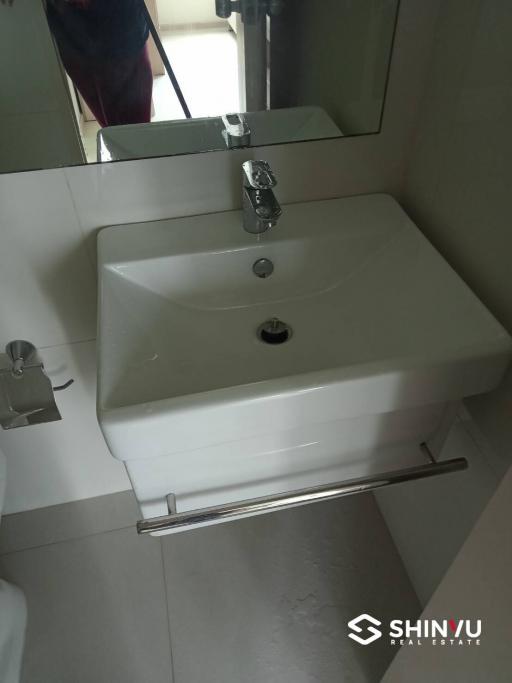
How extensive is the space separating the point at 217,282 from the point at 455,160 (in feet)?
1.49

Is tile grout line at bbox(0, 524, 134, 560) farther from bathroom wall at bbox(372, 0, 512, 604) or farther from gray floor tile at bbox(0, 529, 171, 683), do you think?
bathroom wall at bbox(372, 0, 512, 604)

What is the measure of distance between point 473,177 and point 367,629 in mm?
1087

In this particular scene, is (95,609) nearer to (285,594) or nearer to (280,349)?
(285,594)

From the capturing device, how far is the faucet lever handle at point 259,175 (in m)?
0.83

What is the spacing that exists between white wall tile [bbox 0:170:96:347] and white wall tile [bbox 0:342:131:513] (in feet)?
0.23

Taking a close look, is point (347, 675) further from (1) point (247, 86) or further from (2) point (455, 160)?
(1) point (247, 86)

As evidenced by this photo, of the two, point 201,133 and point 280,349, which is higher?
point 201,133

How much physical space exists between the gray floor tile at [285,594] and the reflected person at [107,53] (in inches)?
43.7

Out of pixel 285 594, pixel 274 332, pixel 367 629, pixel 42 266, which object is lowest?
pixel 367 629

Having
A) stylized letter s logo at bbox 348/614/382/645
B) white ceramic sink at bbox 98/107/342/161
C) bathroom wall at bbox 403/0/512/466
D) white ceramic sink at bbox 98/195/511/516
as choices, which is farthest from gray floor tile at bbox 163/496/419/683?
white ceramic sink at bbox 98/107/342/161

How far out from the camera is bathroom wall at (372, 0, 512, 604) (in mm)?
740

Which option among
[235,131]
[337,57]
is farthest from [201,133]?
[337,57]

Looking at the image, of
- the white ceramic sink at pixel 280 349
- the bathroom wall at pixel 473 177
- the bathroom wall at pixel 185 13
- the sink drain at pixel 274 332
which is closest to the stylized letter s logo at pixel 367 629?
the bathroom wall at pixel 473 177

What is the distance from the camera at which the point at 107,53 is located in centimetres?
82
